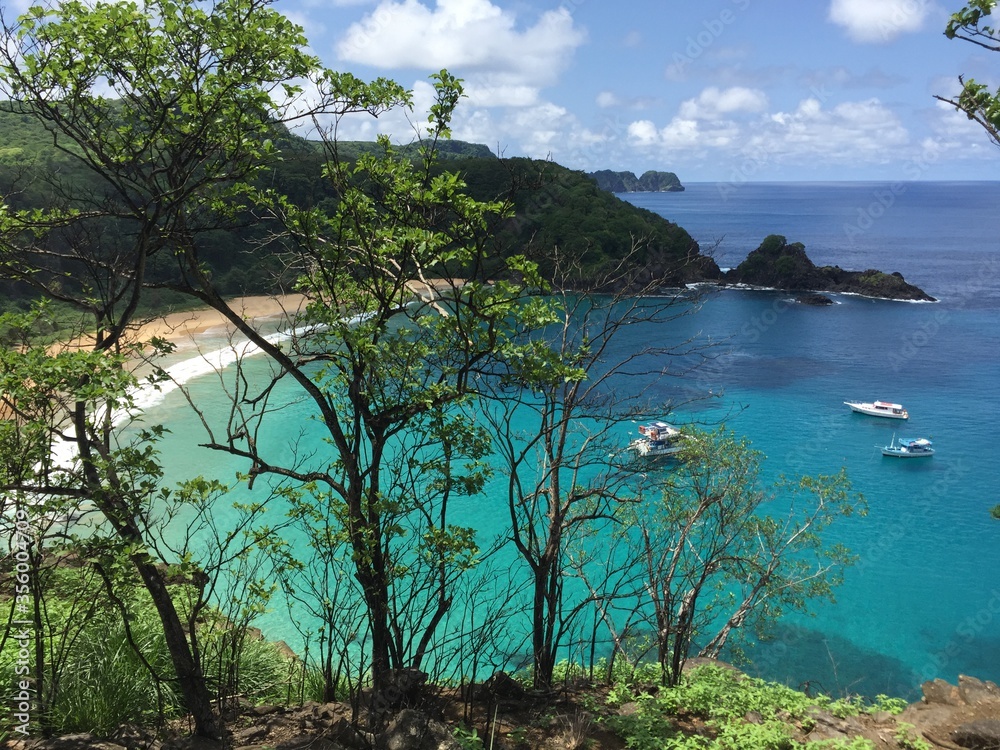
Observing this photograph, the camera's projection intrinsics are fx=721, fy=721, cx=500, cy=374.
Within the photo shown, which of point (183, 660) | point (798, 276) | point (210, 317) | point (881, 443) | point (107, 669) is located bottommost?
point (881, 443)

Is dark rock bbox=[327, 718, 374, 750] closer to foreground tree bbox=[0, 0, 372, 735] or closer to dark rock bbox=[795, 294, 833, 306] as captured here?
foreground tree bbox=[0, 0, 372, 735]

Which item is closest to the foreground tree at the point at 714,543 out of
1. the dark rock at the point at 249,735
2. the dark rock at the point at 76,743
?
the dark rock at the point at 249,735

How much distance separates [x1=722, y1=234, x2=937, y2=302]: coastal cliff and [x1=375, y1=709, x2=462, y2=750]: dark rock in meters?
61.7

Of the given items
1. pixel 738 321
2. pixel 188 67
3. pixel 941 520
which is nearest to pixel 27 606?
pixel 188 67

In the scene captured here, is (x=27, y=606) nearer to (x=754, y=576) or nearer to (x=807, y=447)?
(x=754, y=576)

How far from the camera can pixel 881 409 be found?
107 feet

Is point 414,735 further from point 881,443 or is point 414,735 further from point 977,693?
point 881,443

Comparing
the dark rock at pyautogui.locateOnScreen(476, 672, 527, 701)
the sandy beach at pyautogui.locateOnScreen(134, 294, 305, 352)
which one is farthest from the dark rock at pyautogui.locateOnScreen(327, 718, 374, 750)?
the sandy beach at pyautogui.locateOnScreen(134, 294, 305, 352)

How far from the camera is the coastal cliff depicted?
59.7 meters

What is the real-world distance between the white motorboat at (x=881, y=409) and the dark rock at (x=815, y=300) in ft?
80.9

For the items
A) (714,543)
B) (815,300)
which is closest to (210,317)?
(714,543)

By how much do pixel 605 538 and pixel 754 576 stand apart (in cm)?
681

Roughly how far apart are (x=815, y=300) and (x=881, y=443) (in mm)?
29702

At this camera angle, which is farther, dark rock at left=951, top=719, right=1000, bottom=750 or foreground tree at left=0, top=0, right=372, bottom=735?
dark rock at left=951, top=719, right=1000, bottom=750
